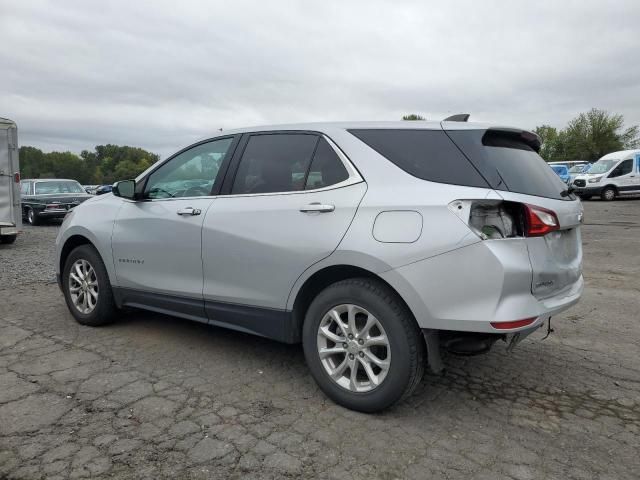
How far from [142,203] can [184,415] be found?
2016 millimetres

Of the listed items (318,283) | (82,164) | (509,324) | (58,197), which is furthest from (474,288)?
(82,164)

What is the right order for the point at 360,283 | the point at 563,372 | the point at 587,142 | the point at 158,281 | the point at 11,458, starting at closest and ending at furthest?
1. the point at 11,458
2. the point at 360,283
3. the point at 563,372
4. the point at 158,281
5. the point at 587,142

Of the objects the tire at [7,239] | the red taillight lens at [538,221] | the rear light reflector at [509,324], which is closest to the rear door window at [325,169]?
the red taillight lens at [538,221]

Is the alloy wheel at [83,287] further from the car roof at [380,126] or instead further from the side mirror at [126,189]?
the car roof at [380,126]

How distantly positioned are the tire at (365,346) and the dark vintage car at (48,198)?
15910mm

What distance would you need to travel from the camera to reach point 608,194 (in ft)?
77.5

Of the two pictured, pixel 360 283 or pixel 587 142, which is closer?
pixel 360 283

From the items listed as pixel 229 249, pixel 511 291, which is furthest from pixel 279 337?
pixel 511 291

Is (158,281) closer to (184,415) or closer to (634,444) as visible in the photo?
(184,415)

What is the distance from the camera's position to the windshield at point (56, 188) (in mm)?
17628

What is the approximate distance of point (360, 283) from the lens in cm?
302

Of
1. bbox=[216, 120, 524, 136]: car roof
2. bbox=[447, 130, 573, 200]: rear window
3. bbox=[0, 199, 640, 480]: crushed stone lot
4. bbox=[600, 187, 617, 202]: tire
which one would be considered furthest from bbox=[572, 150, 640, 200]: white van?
bbox=[216, 120, 524, 136]: car roof

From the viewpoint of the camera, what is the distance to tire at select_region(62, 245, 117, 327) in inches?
183

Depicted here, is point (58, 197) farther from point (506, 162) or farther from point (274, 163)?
point (506, 162)
